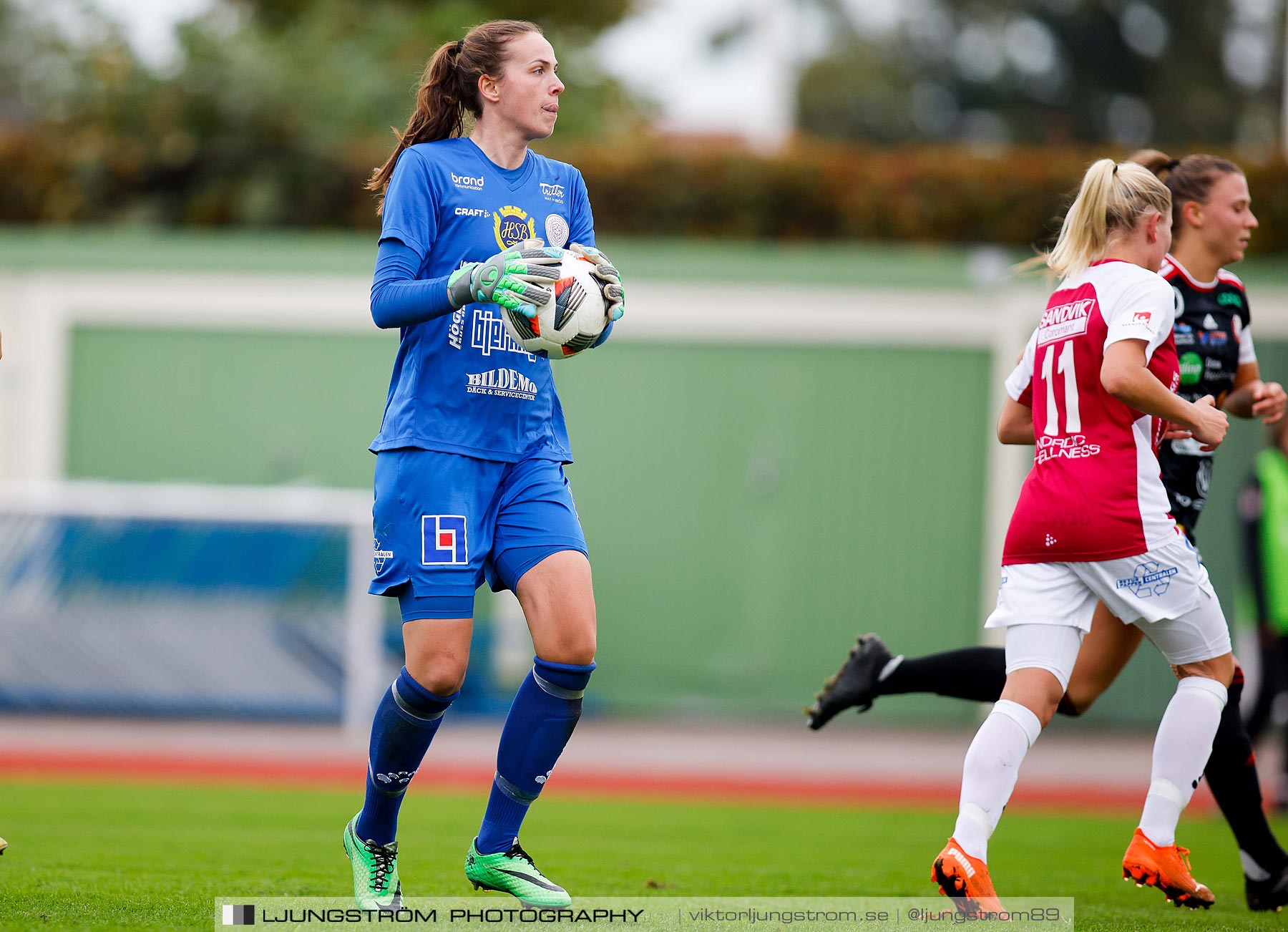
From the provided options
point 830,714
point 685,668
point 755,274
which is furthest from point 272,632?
point 830,714

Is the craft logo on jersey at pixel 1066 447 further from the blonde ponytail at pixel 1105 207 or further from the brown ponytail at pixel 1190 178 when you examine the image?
the brown ponytail at pixel 1190 178

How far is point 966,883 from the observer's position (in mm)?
3662

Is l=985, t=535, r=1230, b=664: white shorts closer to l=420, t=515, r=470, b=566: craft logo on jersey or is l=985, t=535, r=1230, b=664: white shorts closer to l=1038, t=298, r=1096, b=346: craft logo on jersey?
l=1038, t=298, r=1096, b=346: craft logo on jersey

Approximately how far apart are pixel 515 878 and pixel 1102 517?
6.42ft

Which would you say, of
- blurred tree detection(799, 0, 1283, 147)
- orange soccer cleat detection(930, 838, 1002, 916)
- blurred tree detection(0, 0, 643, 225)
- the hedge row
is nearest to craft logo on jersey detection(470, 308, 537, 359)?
orange soccer cleat detection(930, 838, 1002, 916)

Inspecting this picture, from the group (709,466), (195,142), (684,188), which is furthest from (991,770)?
(195,142)

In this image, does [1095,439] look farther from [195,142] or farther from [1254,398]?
[195,142]

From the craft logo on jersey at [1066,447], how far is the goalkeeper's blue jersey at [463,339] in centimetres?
144

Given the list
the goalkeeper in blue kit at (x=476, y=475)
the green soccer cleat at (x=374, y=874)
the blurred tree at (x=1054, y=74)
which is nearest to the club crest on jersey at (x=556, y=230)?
the goalkeeper in blue kit at (x=476, y=475)

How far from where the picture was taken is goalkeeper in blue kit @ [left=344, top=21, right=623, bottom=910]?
3.80m

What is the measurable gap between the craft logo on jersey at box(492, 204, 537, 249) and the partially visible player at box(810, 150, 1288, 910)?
66.0 inches

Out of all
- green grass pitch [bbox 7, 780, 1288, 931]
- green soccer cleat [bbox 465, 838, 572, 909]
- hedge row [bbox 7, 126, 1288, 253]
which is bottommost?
green grass pitch [bbox 7, 780, 1288, 931]

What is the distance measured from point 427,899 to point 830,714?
5.11 ft

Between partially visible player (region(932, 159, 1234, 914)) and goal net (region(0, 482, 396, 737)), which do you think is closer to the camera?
partially visible player (region(932, 159, 1234, 914))
